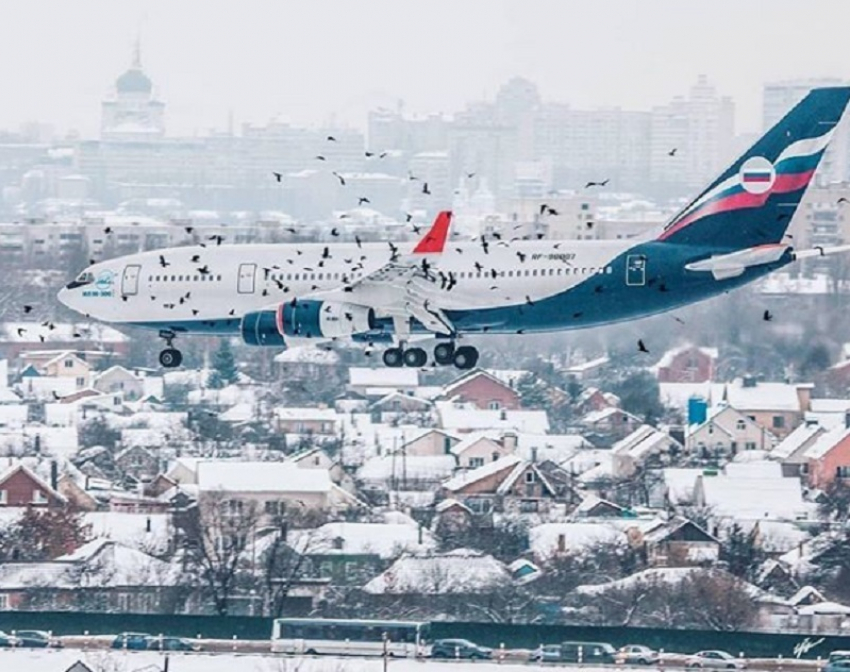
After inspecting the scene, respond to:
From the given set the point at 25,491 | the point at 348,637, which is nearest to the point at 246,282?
the point at 348,637

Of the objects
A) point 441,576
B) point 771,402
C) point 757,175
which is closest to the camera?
point 757,175

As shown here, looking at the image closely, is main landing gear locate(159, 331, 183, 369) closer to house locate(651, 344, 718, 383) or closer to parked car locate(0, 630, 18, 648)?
parked car locate(0, 630, 18, 648)

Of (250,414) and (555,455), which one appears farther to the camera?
(250,414)

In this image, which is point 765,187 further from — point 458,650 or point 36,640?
point 36,640

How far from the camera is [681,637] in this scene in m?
63.7

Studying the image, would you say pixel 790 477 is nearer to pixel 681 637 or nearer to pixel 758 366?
pixel 758 366

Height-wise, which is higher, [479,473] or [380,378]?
[380,378]

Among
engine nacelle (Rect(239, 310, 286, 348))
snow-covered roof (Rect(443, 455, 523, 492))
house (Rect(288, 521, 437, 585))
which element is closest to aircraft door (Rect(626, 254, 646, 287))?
engine nacelle (Rect(239, 310, 286, 348))

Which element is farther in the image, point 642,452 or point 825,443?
point 642,452

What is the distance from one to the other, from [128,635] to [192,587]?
8.06 meters

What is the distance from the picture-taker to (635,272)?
197 ft

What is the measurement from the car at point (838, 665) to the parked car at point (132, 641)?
1277 cm

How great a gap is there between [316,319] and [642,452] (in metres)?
36.2

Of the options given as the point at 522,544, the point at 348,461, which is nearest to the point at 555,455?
the point at 348,461
